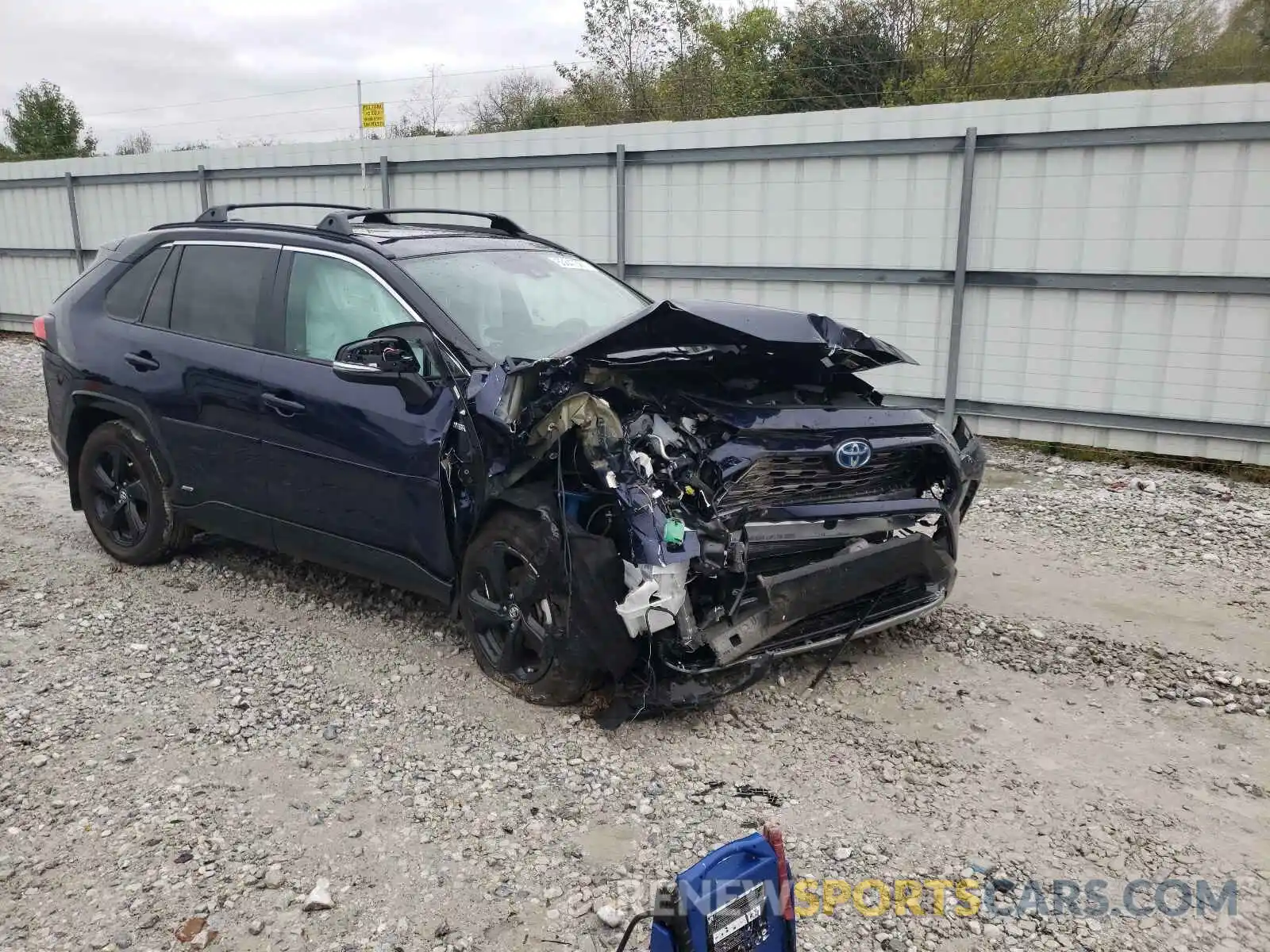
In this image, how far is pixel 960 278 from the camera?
26.7 feet

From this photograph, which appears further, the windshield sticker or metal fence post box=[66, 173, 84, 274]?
metal fence post box=[66, 173, 84, 274]

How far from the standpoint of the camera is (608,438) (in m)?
3.37

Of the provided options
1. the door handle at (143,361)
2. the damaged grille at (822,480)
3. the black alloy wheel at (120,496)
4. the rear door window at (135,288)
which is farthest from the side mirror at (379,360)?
the black alloy wheel at (120,496)

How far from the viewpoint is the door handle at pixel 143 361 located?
4.83 m

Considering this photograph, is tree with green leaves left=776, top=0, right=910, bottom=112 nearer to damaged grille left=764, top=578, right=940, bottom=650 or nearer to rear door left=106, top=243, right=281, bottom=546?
rear door left=106, top=243, right=281, bottom=546

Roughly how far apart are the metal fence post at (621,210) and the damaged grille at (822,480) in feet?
19.1

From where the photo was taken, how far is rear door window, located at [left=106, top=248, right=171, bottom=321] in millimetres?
5055

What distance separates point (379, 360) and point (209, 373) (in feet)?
4.14

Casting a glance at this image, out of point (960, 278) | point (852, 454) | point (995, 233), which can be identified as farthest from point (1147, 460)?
point (852, 454)

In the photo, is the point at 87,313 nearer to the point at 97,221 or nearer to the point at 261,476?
the point at 261,476

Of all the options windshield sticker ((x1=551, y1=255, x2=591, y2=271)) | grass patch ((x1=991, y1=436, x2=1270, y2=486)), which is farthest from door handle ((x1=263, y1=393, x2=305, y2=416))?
grass patch ((x1=991, y1=436, x2=1270, y2=486))

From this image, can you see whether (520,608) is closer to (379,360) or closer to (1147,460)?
(379,360)

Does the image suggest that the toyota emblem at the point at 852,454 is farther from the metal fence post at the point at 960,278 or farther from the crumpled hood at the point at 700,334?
the metal fence post at the point at 960,278

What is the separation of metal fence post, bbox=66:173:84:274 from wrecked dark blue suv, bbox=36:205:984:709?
11239 millimetres
